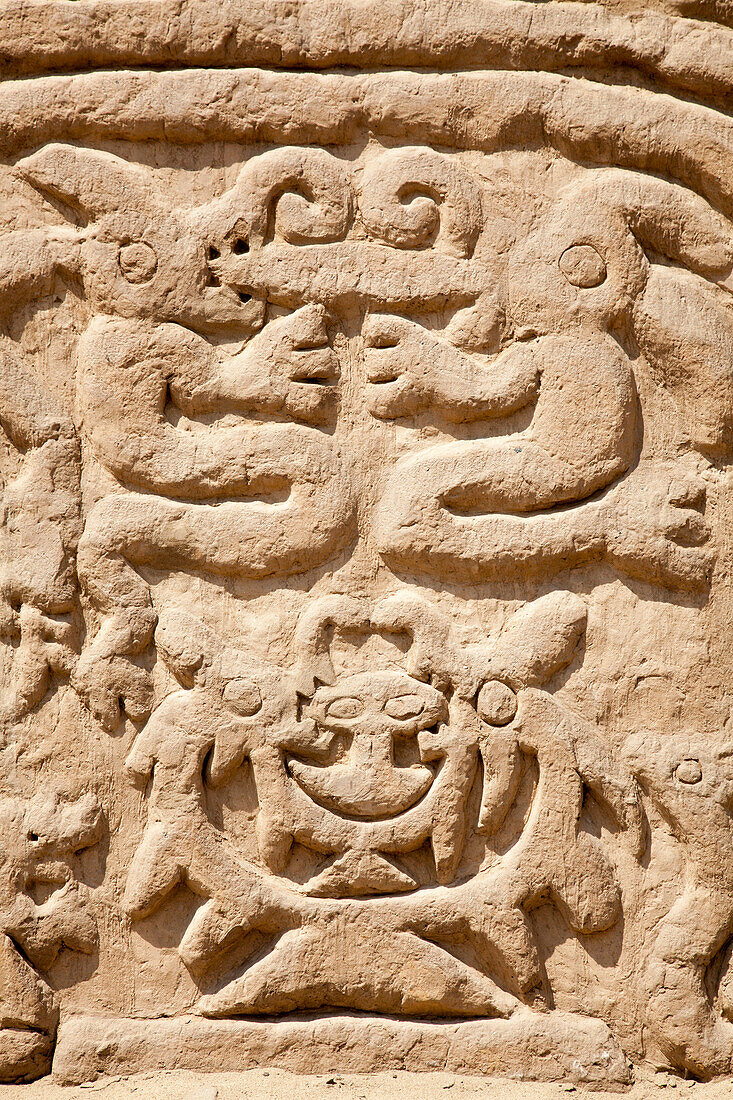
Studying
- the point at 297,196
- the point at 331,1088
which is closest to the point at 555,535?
the point at 297,196

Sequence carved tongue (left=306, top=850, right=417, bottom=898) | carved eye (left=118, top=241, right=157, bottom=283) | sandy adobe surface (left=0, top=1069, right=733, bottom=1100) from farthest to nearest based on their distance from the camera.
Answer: carved eye (left=118, top=241, right=157, bottom=283) < carved tongue (left=306, top=850, right=417, bottom=898) < sandy adobe surface (left=0, top=1069, right=733, bottom=1100)

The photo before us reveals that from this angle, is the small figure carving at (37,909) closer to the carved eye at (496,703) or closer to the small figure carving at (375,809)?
the small figure carving at (375,809)

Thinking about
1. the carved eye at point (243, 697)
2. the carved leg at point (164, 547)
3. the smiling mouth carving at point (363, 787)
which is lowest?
the smiling mouth carving at point (363, 787)

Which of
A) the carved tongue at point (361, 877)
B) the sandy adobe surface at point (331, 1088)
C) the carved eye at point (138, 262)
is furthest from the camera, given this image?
the carved eye at point (138, 262)

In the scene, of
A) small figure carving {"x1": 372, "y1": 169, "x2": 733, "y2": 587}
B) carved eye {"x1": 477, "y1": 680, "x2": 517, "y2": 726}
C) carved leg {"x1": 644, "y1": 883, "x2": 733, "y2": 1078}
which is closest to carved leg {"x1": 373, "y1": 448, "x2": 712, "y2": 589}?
small figure carving {"x1": 372, "y1": 169, "x2": 733, "y2": 587}

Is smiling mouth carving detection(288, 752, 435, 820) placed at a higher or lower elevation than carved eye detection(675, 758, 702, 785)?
lower

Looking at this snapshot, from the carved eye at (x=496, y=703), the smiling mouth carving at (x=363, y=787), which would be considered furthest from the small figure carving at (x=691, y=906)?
the smiling mouth carving at (x=363, y=787)

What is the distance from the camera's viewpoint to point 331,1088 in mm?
2164

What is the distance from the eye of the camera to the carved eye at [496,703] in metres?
2.28

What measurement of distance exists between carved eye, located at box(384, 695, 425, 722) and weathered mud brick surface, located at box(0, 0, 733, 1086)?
2 centimetres

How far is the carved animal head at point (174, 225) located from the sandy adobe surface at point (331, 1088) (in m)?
1.69

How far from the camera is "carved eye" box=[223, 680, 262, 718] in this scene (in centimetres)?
228

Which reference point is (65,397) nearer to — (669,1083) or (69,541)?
(69,541)

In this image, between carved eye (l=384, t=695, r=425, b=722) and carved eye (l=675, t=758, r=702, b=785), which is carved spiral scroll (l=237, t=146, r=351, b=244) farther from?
carved eye (l=675, t=758, r=702, b=785)
